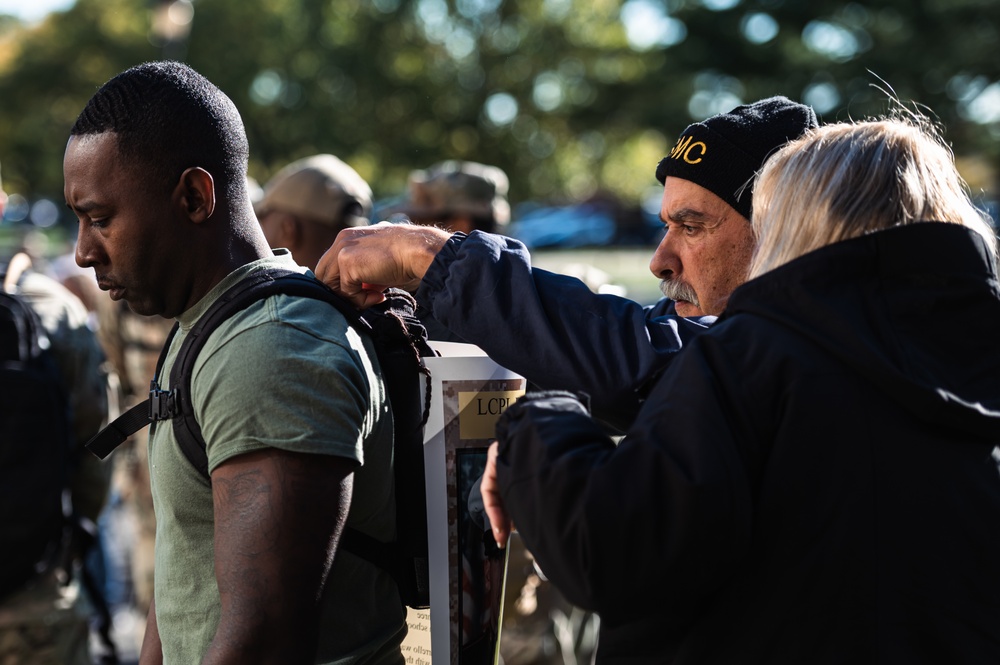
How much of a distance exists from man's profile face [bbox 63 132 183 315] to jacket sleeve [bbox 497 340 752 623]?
87 cm

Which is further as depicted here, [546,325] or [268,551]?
[546,325]

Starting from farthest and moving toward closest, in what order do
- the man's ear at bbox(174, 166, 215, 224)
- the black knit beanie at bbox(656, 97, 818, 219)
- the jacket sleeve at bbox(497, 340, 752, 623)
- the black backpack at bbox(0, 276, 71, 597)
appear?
the black backpack at bbox(0, 276, 71, 597), the black knit beanie at bbox(656, 97, 818, 219), the man's ear at bbox(174, 166, 215, 224), the jacket sleeve at bbox(497, 340, 752, 623)

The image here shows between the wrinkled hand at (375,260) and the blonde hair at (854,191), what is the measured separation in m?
0.67

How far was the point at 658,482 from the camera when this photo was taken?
60.2 inches

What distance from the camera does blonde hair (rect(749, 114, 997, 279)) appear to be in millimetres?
1730

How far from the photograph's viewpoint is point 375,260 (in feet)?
6.95

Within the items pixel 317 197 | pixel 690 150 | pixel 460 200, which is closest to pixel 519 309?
pixel 690 150

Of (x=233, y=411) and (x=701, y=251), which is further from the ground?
(x=701, y=251)

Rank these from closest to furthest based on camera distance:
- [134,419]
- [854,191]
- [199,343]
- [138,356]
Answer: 1. [854,191]
2. [199,343]
3. [134,419]
4. [138,356]

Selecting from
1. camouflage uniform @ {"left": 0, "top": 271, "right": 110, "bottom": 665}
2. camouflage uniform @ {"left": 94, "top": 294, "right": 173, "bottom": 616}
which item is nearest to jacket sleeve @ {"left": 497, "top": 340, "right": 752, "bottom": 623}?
camouflage uniform @ {"left": 0, "top": 271, "right": 110, "bottom": 665}

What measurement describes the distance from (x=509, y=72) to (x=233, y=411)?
28.6 m

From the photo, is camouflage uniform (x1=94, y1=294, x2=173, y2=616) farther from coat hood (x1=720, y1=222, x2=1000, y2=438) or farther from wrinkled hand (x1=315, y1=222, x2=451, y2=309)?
coat hood (x1=720, y1=222, x2=1000, y2=438)

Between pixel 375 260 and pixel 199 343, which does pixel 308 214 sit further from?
pixel 199 343

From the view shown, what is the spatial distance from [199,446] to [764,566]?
0.97 meters
